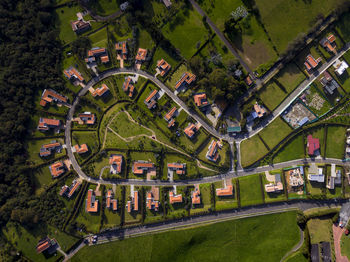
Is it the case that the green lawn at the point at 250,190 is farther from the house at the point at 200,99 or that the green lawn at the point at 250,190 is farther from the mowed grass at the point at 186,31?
the mowed grass at the point at 186,31

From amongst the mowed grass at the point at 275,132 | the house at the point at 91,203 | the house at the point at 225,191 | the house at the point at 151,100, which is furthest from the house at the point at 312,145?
the house at the point at 91,203

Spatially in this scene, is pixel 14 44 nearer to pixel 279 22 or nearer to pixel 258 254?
pixel 279 22

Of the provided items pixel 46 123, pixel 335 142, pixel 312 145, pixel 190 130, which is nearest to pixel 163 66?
pixel 190 130

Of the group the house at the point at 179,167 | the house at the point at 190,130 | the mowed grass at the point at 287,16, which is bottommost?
the house at the point at 179,167

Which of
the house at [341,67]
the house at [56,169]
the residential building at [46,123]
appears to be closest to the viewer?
the house at [341,67]

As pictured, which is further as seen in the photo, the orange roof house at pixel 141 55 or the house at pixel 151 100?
the orange roof house at pixel 141 55

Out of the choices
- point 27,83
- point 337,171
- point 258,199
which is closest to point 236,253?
point 258,199

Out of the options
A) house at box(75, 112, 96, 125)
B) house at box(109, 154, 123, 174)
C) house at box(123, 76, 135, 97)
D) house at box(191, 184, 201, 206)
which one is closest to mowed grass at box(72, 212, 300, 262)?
house at box(191, 184, 201, 206)
